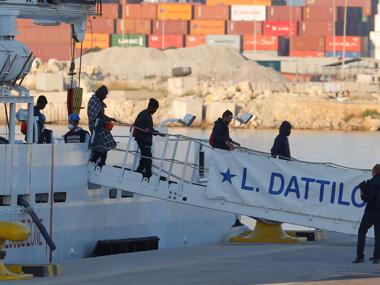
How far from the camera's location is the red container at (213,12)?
194413 millimetres

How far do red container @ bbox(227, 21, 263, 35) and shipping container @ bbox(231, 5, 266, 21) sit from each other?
1699 mm

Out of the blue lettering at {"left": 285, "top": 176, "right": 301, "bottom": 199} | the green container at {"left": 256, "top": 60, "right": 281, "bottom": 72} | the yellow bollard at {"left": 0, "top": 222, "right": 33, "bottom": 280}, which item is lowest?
the green container at {"left": 256, "top": 60, "right": 281, "bottom": 72}

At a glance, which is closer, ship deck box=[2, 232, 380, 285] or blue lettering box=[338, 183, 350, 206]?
ship deck box=[2, 232, 380, 285]

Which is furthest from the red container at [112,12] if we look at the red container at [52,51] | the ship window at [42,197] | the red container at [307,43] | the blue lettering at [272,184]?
the blue lettering at [272,184]

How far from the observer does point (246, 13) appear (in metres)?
200

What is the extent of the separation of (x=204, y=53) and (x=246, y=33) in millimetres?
47703

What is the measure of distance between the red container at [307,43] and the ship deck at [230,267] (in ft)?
516

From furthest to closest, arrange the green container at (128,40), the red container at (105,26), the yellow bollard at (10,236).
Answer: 1. the red container at (105,26)
2. the green container at (128,40)
3. the yellow bollard at (10,236)

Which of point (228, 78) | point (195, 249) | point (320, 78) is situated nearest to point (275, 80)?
point (228, 78)

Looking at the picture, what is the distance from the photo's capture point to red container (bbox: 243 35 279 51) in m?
188

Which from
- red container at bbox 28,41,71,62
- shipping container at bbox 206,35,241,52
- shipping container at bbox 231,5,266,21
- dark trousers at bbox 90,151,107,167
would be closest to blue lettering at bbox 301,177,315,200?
dark trousers at bbox 90,151,107,167

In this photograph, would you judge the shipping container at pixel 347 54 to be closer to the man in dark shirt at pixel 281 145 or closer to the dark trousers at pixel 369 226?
the man in dark shirt at pixel 281 145

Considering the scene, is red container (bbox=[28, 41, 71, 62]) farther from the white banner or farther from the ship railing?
the white banner

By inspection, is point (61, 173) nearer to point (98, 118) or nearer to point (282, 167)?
point (98, 118)
